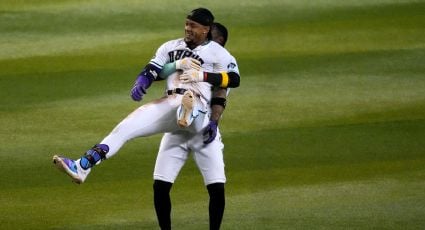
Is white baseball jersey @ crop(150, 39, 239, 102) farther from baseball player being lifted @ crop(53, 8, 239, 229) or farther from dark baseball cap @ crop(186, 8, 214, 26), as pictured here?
dark baseball cap @ crop(186, 8, 214, 26)

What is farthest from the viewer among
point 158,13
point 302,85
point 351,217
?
point 158,13

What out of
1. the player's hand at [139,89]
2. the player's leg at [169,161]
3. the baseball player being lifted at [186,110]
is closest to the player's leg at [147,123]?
the baseball player being lifted at [186,110]

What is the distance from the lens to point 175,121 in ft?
27.8

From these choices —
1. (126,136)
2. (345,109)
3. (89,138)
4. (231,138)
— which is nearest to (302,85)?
(345,109)

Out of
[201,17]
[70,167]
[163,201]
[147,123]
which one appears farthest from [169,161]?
[201,17]

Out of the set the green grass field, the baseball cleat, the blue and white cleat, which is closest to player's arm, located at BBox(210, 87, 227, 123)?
the baseball cleat

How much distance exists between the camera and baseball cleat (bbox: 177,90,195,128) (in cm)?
822

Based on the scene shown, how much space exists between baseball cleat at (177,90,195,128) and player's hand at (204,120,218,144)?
349 mm

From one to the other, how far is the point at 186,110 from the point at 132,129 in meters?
0.43

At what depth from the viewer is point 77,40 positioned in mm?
16047

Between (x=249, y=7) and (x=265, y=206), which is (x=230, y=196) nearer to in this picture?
(x=265, y=206)

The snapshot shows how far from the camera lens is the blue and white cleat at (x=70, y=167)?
7.93m

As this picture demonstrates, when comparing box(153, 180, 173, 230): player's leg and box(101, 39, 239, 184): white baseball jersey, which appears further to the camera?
box(153, 180, 173, 230): player's leg

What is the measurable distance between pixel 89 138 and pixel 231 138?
4.97 ft
